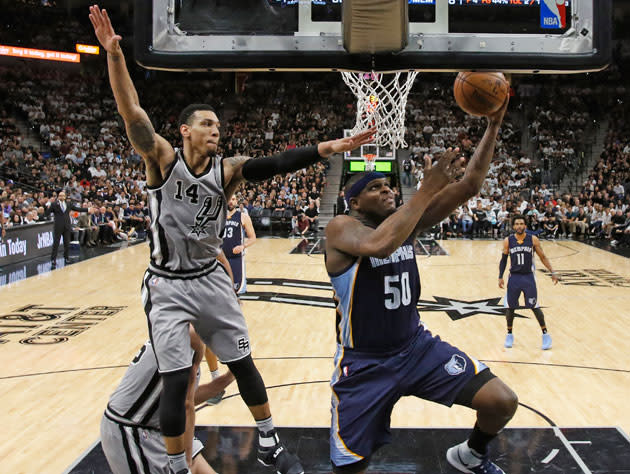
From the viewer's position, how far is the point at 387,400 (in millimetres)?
3219

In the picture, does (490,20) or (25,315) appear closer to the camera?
(490,20)

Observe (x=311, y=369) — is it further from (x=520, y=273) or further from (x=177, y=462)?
(x=177, y=462)

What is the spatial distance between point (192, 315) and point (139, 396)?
1.60ft

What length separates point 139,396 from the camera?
3.13 metres

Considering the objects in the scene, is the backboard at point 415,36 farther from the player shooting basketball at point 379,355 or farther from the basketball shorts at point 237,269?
the basketball shorts at point 237,269

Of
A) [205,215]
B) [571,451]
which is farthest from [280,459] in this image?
[571,451]

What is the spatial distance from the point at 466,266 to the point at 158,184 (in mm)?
10898

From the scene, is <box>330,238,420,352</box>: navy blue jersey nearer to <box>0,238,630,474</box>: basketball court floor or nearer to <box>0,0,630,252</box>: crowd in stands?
<box>0,238,630,474</box>: basketball court floor

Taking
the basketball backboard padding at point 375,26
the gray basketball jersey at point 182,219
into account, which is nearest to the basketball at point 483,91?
the basketball backboard padding at point 375,26

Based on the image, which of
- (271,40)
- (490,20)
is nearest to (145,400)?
(271,40)

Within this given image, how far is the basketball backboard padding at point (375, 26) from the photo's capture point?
317 cm

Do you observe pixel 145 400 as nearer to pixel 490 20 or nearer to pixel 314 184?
pixel 490 20

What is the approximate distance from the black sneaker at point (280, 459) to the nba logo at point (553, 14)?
265cm

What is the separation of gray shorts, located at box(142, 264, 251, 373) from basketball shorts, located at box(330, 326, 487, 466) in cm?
60
